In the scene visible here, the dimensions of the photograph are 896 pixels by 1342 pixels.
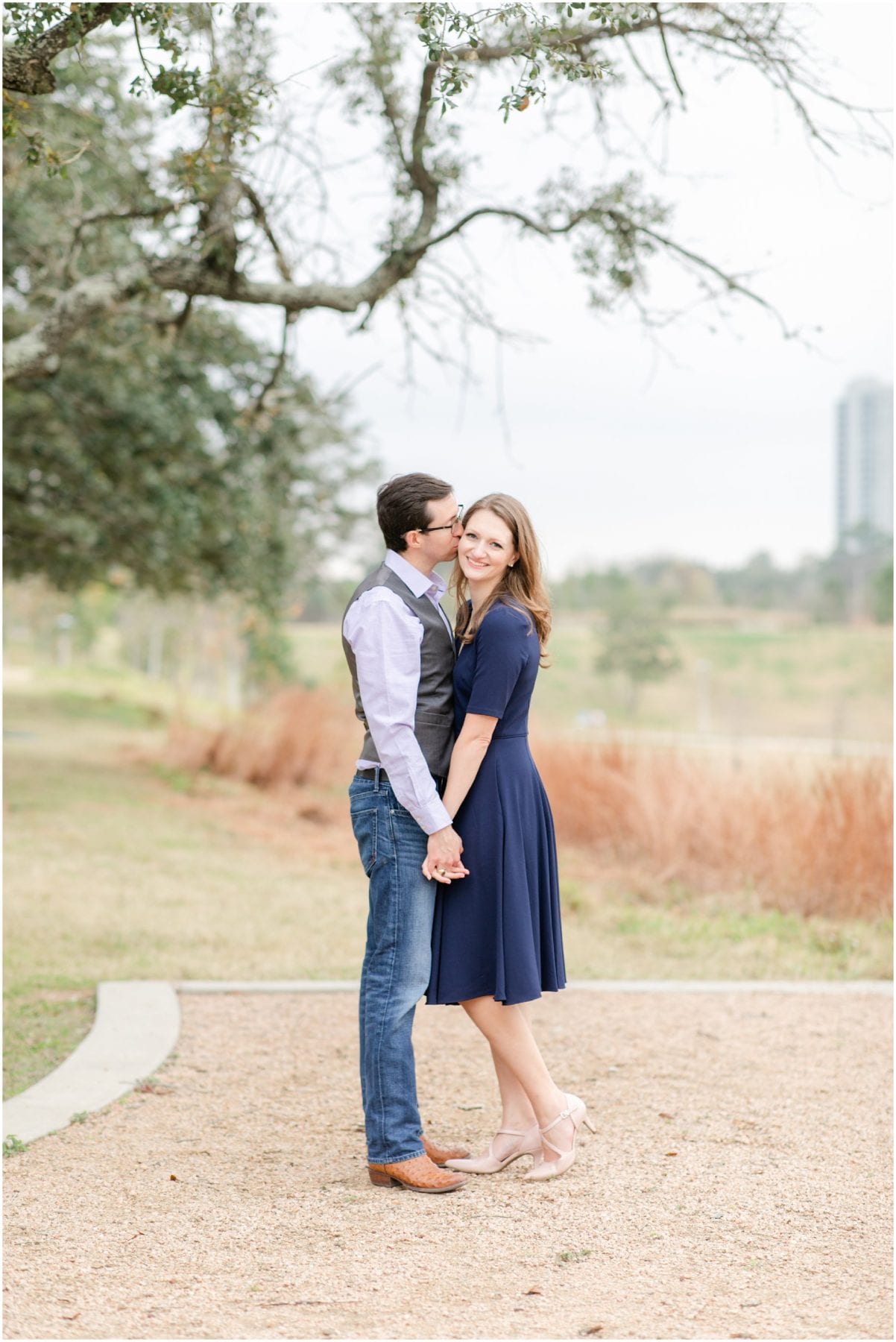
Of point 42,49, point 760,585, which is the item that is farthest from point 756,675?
point 42,49

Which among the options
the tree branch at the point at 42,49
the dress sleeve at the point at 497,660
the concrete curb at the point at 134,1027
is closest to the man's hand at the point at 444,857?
the dress sleeve at the point at 497,660

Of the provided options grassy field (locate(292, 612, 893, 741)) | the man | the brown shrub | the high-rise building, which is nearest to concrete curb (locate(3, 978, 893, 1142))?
the man

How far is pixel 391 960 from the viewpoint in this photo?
3.41 meters

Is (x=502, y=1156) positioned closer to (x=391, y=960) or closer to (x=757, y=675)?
(x=391, y=960)

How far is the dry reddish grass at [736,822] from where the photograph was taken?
8102 millimetres

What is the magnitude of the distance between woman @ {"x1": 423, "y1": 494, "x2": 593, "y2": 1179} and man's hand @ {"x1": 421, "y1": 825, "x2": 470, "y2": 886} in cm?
2

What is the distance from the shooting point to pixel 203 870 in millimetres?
9312

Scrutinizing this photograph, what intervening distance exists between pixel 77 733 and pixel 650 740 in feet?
41.4

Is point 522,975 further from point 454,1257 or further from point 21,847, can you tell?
point 21,847

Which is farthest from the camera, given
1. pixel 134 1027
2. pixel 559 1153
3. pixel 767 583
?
pixel 767 583

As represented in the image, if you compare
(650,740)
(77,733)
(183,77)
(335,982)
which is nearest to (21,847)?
(335,982)

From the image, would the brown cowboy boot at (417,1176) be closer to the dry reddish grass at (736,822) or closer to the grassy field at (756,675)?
the dry reddish grass at (736,822)

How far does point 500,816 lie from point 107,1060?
219 cm

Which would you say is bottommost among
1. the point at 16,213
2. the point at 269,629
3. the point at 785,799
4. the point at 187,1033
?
the point at 187,1033
